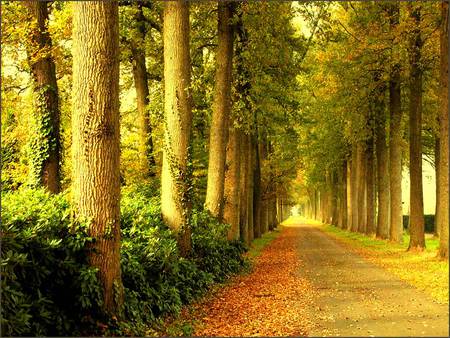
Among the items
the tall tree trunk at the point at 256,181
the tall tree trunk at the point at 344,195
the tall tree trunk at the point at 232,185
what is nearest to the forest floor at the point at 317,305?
the tall tree trunk at the point at 232,185

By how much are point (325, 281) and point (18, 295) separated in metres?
9.81

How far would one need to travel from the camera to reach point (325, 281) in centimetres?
1538

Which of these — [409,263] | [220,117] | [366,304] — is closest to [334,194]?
[409,263]

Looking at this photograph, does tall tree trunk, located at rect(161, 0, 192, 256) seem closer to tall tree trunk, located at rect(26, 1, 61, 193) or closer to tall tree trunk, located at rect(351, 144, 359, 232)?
tall tree trunk, located at rect(26, 1, 61, 193)

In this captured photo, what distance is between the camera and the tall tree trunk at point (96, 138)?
8.68m

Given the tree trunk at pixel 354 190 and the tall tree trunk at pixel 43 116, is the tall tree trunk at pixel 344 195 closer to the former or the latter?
the tree trunk at pixel 354 190

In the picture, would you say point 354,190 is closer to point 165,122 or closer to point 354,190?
point 354,190

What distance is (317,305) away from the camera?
37.5 ft

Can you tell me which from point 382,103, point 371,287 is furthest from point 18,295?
point 382,103

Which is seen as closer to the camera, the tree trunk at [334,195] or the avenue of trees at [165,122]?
the avenue of trees at [165,122]

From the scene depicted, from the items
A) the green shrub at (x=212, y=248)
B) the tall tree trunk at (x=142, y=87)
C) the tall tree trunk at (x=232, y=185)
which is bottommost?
the green shrub at (x=212, y=248)

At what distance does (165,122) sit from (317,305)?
209 inches

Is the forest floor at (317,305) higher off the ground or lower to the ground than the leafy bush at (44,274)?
lower

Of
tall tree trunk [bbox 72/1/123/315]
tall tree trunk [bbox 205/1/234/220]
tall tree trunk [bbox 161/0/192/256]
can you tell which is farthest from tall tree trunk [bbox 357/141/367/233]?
tall tree trunk [bbox 72/1/123/315]
